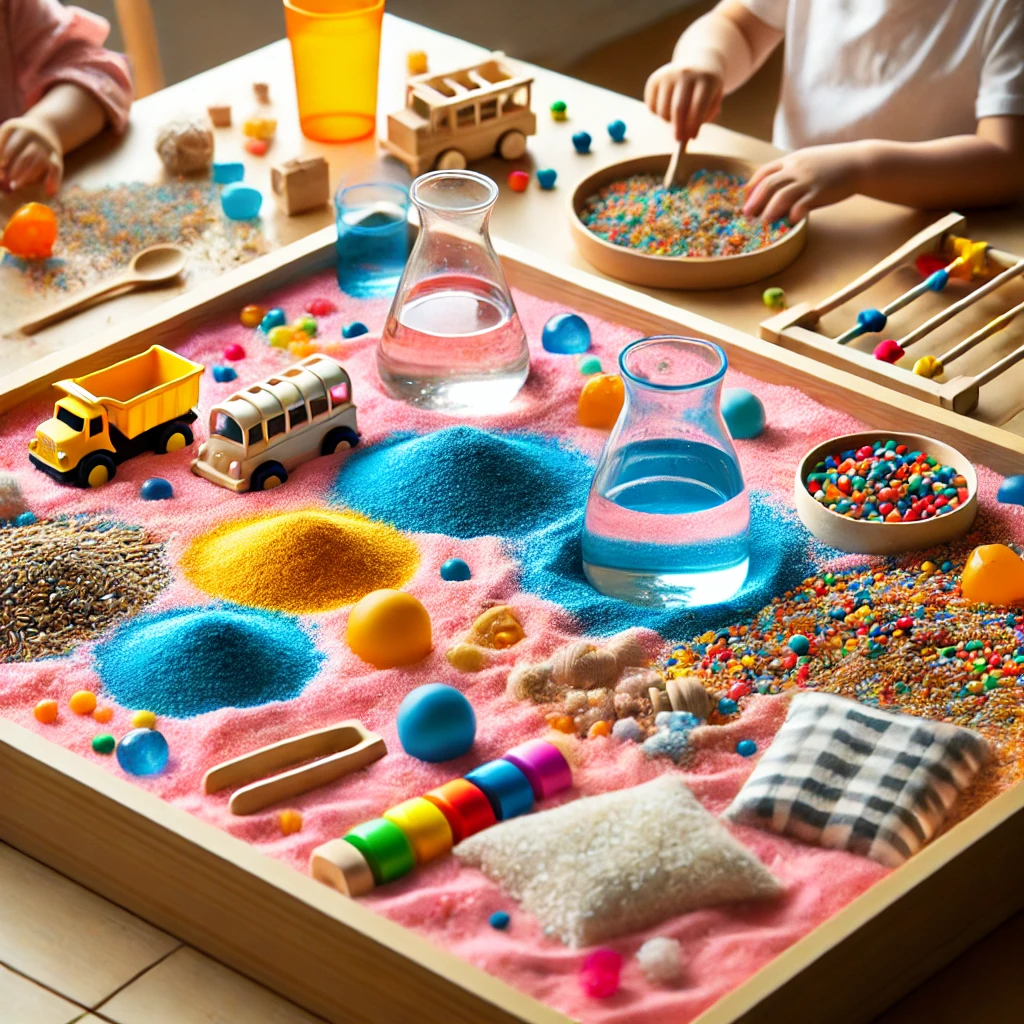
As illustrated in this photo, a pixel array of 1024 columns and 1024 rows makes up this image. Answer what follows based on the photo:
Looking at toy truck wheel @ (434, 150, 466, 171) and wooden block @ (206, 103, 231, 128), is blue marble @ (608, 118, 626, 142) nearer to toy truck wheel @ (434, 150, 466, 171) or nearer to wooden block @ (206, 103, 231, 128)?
toy truck wheel @ (434, 150, 466, 171)

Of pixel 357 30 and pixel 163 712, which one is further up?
pixel 357 30

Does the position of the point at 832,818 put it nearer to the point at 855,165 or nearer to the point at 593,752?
the point at 593,752

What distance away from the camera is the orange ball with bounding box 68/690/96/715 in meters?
0.99

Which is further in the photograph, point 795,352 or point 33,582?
point 795,352

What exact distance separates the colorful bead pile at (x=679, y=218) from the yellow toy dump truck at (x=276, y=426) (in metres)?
0.39

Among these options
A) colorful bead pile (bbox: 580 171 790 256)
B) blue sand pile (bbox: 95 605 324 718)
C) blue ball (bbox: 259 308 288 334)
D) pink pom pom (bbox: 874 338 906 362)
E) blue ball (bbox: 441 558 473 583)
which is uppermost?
colorful bead pile (bbox: 580 171 790 256)

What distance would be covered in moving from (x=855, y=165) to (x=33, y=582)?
902 millimetres

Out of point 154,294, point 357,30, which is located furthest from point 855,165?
point 154,294

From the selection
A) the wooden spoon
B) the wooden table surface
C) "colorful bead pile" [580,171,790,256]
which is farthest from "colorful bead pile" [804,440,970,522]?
the wooden spoon

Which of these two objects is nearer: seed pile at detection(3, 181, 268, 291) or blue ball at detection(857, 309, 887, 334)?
blue ball at detection(857, 309, 887, 334)

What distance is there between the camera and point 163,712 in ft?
3.26

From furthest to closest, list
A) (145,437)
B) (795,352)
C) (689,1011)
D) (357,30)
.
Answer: (357,30)
(795,352)
(145,437)
(689,1011)

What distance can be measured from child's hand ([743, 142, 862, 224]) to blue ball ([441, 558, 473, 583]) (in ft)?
1.93

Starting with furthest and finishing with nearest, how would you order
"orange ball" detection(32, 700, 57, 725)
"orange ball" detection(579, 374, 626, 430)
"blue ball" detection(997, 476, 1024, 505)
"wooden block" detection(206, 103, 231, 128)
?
1. "wooden block" detection(206, 103, 231, 128)
2. "orange ball" detection(579, 374, 626, 430)
3. "blue ball" detection(997, 476, 1024, 505)
4. "orange ball" detection(32, 700, 57, 725)
